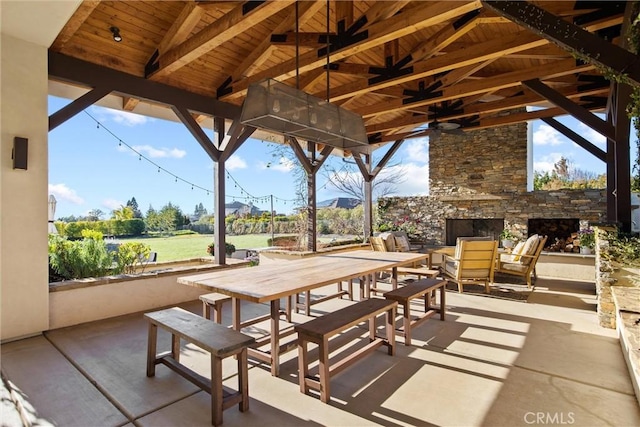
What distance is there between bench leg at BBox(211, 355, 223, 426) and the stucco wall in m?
2.65

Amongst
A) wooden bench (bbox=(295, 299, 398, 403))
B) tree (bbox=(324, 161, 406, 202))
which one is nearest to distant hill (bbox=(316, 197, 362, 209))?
tree (bbox=(324, 161, 406, 202))

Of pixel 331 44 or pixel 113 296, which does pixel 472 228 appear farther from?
pixel 113 296

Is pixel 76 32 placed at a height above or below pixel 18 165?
above

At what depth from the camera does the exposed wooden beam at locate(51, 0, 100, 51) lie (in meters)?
2.96

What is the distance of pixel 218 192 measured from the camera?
16.9ft

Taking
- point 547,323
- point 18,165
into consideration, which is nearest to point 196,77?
point 18,165

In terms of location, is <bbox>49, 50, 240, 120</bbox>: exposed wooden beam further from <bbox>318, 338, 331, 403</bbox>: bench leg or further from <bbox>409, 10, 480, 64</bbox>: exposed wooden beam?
<bbox>318, 338, 331, 403</bbox>: bench leg

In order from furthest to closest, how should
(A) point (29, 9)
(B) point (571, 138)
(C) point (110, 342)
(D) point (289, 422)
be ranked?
1. (B) point (571, 138)
2. (C) point (110, 342)
3. (A) point (29, 9)
4. (D) point (289, 422)

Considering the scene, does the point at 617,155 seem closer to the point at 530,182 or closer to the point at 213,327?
the point at 530,182

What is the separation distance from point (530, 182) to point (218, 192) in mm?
7316

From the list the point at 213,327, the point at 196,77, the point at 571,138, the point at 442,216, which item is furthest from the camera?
the point at 442,216

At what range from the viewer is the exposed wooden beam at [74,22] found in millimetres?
2965

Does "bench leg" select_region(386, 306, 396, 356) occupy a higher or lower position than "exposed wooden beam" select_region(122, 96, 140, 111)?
lower

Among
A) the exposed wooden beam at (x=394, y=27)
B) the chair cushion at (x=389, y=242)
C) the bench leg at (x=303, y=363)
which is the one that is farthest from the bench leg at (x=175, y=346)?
the chair cushion at (x=389, y=242)
